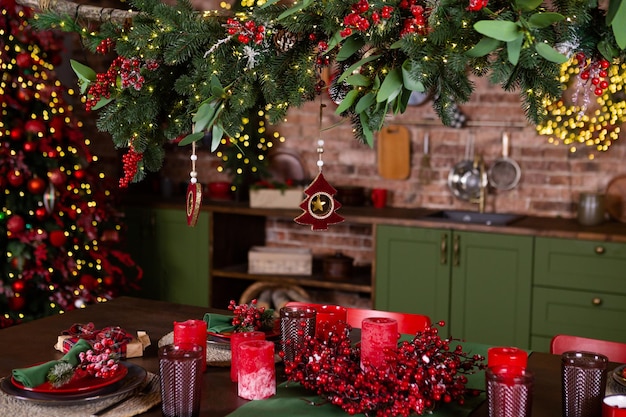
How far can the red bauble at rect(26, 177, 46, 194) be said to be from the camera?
3990 millimetres

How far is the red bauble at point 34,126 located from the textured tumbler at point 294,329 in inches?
90.0

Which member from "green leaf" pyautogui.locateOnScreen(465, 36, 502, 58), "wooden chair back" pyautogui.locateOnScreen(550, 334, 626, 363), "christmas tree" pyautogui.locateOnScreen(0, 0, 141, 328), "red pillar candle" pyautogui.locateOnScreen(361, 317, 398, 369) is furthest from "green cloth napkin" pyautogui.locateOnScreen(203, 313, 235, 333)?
"christmas tree" pyautogui.locateOnScreen(0, 0, 141, 328)

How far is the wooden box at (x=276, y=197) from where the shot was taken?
471cm

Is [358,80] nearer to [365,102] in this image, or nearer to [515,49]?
[365,102]

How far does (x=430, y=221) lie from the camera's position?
4273mm

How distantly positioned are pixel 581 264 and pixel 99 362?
2.69 metres

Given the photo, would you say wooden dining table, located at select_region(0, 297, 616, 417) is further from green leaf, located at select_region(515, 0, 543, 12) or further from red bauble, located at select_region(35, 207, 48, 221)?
red bauble, located at select_region(35, 207, 48, 221)

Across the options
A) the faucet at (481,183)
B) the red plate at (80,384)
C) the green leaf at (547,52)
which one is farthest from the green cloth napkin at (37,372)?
the faucet at (481,183)

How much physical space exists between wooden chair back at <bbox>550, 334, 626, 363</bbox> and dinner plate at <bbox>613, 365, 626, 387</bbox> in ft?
1.04

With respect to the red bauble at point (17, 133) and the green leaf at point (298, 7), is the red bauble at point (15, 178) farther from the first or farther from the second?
the green leaf at point (298, 7)

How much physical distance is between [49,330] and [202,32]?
109 cm

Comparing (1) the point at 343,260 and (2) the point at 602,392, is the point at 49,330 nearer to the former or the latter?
(2) the point at 602,392

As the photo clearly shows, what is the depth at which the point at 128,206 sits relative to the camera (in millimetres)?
4973

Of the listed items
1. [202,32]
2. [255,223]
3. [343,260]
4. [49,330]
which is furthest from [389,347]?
[255,223]
